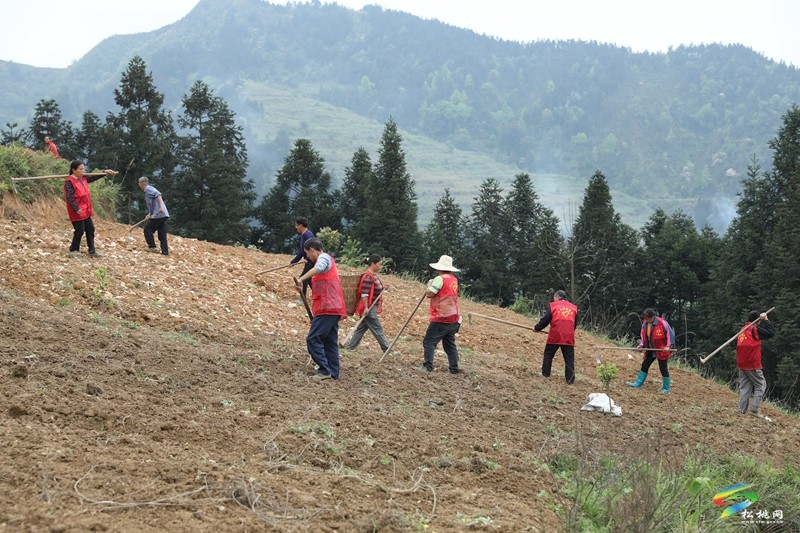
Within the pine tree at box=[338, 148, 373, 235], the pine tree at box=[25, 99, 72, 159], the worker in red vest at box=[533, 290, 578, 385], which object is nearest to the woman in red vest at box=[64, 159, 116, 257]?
the worker in red vest at box=[533, 290, 578, 385]

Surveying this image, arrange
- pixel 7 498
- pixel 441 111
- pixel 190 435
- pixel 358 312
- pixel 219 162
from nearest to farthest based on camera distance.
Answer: pixel 7 498 → pixel 190 435 → pixel 358 312 → pixel 219 162 → pixel 441 111

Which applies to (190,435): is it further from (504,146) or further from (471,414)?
(504,146)

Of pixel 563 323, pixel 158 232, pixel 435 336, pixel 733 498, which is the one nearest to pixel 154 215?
pixel 158 232

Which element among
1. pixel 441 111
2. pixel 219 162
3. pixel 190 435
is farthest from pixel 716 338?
pixel 441 111

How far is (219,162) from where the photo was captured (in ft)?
135

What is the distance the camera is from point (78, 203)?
13102 millimetres

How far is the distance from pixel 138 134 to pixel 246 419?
3565 centimetres

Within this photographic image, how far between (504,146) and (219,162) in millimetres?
147149

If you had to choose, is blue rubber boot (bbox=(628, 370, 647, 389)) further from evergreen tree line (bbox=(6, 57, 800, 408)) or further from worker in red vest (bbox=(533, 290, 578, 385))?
evergreen tree line (bbox=(6, 57, 800, 408))

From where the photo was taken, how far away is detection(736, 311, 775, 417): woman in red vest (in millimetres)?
13062

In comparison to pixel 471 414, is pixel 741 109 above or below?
above

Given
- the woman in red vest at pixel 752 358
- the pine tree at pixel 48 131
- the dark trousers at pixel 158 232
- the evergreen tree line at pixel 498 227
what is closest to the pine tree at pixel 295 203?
the evergreen tree line at pixel 498 227

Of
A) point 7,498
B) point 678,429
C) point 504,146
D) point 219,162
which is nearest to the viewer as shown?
point 7,498

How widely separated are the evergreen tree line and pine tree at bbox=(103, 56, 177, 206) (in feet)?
0.23
